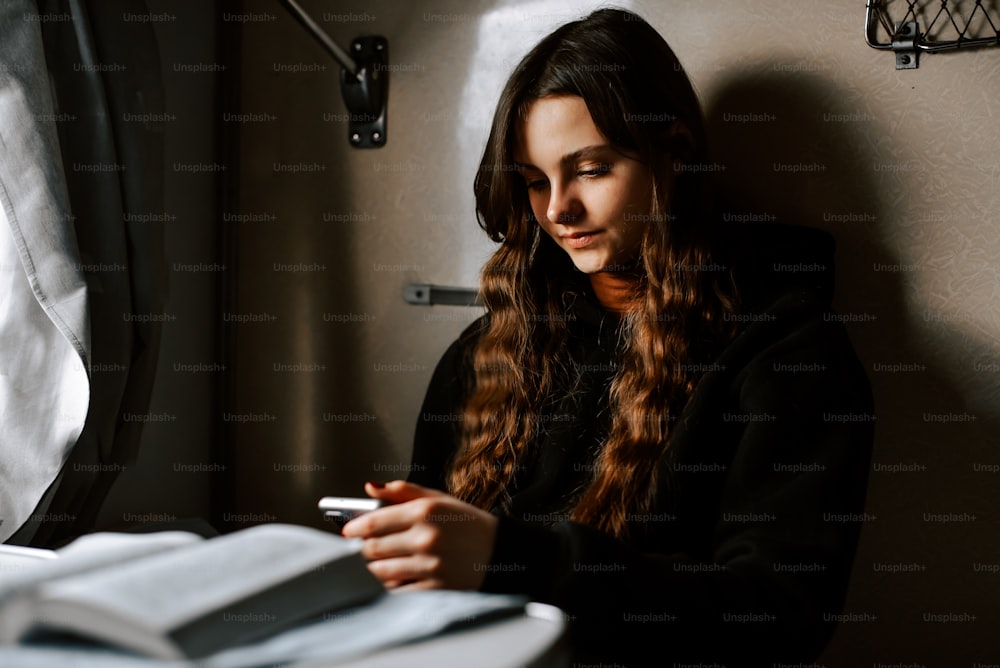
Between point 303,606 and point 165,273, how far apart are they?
862mm

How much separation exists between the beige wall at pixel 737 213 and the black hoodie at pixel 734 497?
16cm

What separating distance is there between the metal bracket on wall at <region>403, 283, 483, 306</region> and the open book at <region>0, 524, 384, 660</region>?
0.82 m

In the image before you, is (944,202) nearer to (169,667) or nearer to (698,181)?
(698,181)

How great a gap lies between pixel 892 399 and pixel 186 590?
957 mm

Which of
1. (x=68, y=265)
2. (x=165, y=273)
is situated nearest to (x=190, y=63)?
(x=165, y=273)

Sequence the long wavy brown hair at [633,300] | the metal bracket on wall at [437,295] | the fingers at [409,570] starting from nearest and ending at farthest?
1. the fingers at [409,570]
2. the long wavy brown hair at [633,300]
3. the metal bracket on wall at [437,295]

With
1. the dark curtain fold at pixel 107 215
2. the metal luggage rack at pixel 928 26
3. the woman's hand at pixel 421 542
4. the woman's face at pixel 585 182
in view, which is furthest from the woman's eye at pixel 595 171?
the dark curtain fold at pixel 107 215

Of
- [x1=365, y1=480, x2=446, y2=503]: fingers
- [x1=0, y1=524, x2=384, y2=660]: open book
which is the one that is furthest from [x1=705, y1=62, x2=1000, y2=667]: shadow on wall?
[x1=0, y1=524, x2=384, y2=660]: open book

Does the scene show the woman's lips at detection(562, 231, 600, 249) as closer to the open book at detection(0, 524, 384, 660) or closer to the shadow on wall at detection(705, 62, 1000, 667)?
the shadow on wall at detection(705, 62, 1000, 667)

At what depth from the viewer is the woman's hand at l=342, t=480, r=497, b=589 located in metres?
0.70

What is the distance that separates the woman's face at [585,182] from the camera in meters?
1.07

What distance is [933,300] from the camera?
115 cm

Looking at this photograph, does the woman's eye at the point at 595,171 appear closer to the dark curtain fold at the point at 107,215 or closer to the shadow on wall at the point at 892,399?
the shadow on wall at the point at 892,399

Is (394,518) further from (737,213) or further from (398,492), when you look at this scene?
(737,213)
